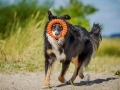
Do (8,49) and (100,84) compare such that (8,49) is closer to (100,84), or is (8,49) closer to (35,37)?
(35,37)

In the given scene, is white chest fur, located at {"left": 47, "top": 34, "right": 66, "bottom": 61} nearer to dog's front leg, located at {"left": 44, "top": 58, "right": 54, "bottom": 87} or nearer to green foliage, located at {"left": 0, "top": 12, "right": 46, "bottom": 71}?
dog's front leg, located at {"left": 44, "top": 58, "right": 54, "bottom": 87}

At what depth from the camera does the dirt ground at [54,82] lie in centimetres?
785

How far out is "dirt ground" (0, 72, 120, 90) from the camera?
7.85 metres

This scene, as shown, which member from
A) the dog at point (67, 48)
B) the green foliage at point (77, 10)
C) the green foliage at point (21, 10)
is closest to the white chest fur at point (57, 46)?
the dog at point (67, 48)

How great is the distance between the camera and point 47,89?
306 inches

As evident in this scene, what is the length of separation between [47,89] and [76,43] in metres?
1.41

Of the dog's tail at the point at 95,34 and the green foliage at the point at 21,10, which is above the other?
the green foliage at the point at 21,10

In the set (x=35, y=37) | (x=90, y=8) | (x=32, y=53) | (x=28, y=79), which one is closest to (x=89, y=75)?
(x=28, y=79)

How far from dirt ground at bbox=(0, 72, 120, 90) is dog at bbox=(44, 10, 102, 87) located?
286mm

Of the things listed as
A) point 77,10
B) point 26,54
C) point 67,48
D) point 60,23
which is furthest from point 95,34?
point 77,10

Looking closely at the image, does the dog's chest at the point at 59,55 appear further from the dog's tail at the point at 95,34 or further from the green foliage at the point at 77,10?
the green foliage at the point at 77,10

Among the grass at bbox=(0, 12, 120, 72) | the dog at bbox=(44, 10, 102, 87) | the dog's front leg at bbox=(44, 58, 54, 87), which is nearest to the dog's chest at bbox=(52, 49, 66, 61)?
the dog at bbox=(44, 10, 102, 87)

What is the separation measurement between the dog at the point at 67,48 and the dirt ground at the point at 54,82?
0.94 feet

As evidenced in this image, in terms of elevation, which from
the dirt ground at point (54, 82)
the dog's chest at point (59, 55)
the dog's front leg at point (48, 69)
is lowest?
the dirt ground at point (54, 82)
